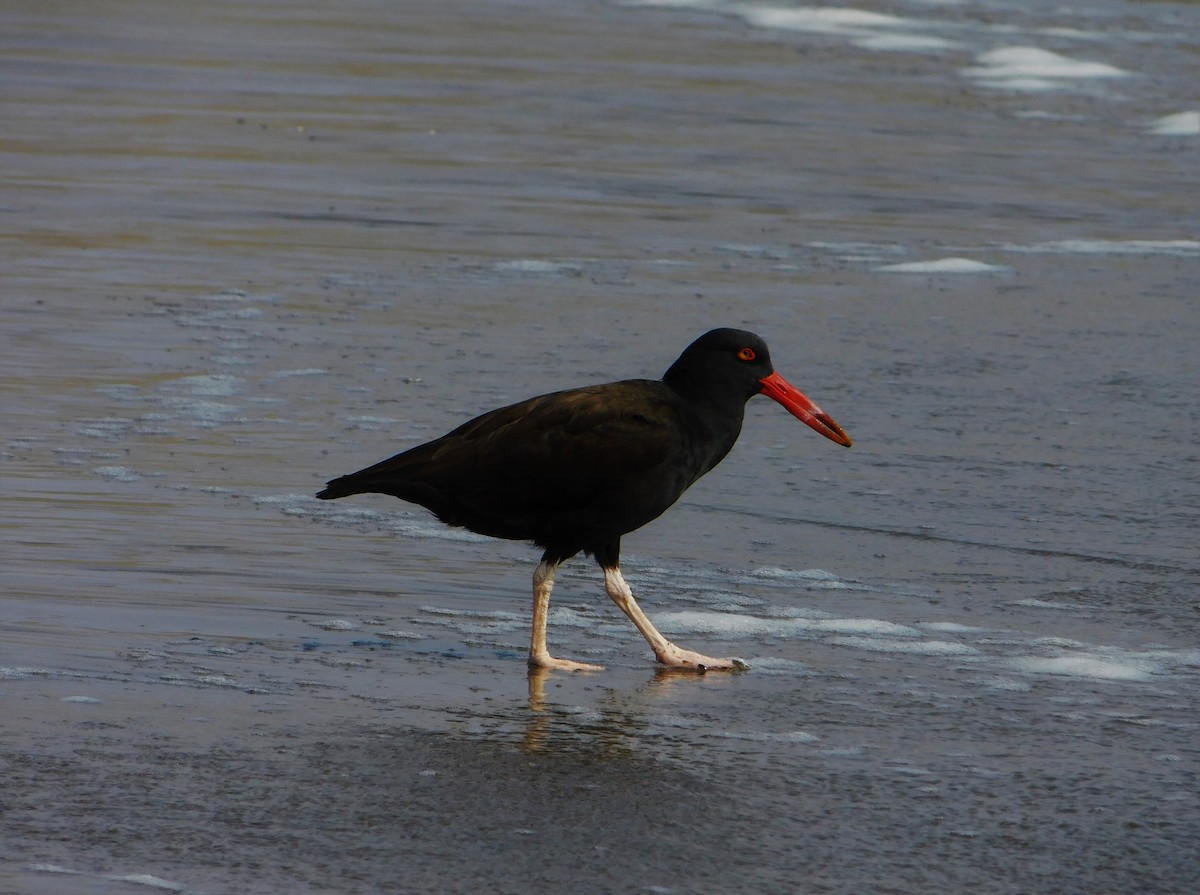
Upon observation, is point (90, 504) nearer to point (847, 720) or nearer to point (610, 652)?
point (610, 652)

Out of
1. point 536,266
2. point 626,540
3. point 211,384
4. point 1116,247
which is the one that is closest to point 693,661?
point 626,540

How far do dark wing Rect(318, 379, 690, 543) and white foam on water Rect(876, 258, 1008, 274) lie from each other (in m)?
5.60

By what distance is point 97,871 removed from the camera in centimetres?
395

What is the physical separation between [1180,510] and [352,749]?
11.4 ft

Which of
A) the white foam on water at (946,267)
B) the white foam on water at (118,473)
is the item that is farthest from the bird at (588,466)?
the white foam on water at (946,267)

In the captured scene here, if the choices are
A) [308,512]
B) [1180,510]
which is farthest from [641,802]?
[1180,510]

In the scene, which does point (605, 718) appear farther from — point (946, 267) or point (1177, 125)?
point (1177, 125)

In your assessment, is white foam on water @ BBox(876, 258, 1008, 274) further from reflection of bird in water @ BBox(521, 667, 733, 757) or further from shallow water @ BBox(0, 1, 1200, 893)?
reflection of bird in water @ BBox(521, 667, 733, 757)

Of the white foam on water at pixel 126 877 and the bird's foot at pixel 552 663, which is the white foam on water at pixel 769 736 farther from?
the white foam on water at pixel 126 877

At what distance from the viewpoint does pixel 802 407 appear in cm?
621

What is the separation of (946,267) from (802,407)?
5407mm

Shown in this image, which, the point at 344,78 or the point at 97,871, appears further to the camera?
the point at 344,78

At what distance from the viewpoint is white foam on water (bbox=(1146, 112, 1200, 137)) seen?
16516 millimetres

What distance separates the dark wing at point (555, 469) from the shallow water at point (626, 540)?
32cm
